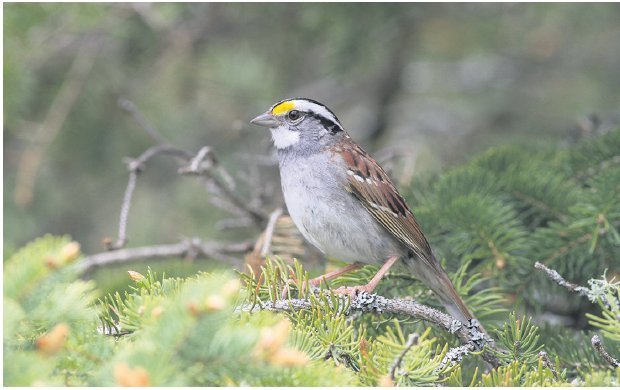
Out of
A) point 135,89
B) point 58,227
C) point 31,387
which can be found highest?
point 135,89

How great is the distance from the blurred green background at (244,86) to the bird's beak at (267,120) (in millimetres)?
358

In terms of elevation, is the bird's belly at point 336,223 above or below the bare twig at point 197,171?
below

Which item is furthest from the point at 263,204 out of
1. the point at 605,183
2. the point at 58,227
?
the point at 58,227

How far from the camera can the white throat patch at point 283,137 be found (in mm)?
3771

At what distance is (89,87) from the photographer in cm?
515

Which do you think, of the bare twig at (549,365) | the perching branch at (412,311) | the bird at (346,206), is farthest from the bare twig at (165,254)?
the bare twig at (549,365)

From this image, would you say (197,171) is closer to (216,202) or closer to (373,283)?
(216,202)

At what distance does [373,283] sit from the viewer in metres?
2.97

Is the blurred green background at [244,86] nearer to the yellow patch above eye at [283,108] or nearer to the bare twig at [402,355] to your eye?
the yellow patch above eye at [283,108]

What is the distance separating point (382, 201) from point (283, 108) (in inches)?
30.9

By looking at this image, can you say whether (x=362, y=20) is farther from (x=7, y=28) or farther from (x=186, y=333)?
(x=186, y=333)

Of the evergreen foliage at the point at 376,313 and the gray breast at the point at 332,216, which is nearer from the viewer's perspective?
the evergreen foliage at the point at 376,313

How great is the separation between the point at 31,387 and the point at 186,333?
0.35 m

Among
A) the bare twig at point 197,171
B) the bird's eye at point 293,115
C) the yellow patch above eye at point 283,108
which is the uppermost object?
the yellow patch above eye at point 283,108
